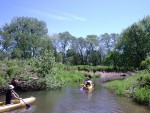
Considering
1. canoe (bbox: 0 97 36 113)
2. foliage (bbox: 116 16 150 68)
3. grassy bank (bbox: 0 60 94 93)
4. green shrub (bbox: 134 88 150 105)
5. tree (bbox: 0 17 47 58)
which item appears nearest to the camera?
canoe (bbox: 0 97 36 113)

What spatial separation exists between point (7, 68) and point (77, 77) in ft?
49.0

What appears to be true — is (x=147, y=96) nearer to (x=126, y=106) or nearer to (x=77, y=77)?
(x=126, y=106)

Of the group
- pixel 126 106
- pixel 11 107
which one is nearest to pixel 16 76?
pixel 11 107

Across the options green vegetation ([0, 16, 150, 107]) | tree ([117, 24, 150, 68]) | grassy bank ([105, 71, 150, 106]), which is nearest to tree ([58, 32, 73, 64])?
green vegetation ([0, 16, 150, 107])

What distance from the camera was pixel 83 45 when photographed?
91.6m

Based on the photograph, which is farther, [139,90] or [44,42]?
[44,42]

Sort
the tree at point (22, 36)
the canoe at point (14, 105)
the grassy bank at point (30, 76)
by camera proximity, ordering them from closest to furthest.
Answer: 1. the canoe at point (14, 105)
2. the grassy bank at point (30, 76)
3. the tree at point (22, 36)

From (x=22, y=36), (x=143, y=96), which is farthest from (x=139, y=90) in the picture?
(x=22, y=36)

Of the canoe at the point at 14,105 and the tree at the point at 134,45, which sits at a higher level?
the tree at the point at 134,45

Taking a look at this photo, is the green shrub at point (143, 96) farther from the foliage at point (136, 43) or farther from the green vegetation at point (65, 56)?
the foliage at point (136, 43)

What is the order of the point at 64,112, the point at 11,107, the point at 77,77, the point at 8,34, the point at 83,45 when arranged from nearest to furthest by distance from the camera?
1. the point at 64,112
2. the point at 11,107
3. the point at 77,77
4. the point at 8,34
5. the point at 83,45

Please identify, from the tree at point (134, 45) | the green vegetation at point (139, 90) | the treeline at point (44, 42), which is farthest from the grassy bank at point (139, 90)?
the tree at point (134, 45)

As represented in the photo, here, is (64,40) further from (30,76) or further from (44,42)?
(30,76)

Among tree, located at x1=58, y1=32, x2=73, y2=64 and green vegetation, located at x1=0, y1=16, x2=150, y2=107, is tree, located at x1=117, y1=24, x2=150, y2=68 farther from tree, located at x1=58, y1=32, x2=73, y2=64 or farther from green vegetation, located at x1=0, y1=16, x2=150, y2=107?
tree, located at x1=58, y1=32, x2=73, y2=64
